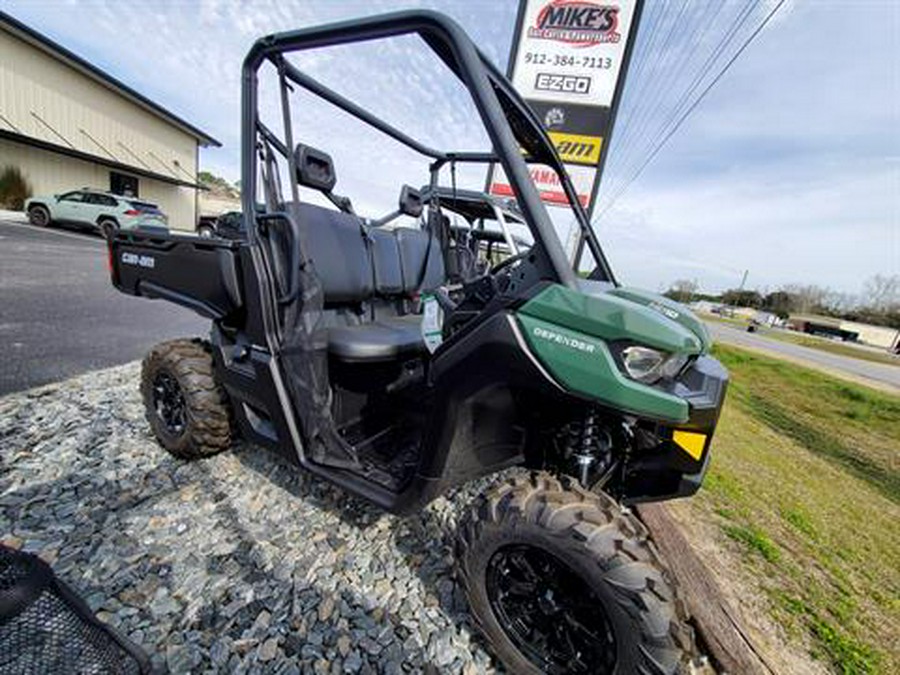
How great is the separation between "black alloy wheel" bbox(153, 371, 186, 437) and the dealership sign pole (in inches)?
195

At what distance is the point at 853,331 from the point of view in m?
52.3

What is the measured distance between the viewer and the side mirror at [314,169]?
74.7 inches

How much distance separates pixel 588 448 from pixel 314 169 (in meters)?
1.73

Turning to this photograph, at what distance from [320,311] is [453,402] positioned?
2.95 ft

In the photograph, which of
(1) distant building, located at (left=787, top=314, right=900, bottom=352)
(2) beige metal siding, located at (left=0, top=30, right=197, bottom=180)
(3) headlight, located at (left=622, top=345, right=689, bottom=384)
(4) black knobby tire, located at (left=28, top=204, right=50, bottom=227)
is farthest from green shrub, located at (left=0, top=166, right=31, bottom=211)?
(1) distant building, located at (left=787, top=314, right=900, bottom=352)

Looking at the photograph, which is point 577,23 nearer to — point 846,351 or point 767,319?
point 846,351

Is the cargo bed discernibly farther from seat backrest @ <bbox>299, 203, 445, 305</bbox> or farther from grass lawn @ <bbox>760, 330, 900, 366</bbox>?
grass lawn @ <bbox>760, 330, 900, 366</bbox>

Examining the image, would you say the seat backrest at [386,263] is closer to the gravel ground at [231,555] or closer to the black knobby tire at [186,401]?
the black knobby tire at [186,401]

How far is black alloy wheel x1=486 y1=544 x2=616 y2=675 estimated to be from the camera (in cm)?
133

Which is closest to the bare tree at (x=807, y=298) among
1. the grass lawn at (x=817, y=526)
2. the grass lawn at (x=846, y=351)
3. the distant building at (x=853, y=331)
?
the distant building at (x=853, y=331)

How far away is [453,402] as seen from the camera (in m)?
1.46

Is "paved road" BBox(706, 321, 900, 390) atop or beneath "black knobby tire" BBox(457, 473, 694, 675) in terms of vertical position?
beneath

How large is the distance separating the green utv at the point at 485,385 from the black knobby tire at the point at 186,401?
0.01m

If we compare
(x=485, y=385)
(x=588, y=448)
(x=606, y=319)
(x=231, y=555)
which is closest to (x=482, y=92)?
(x=606, y=319)
